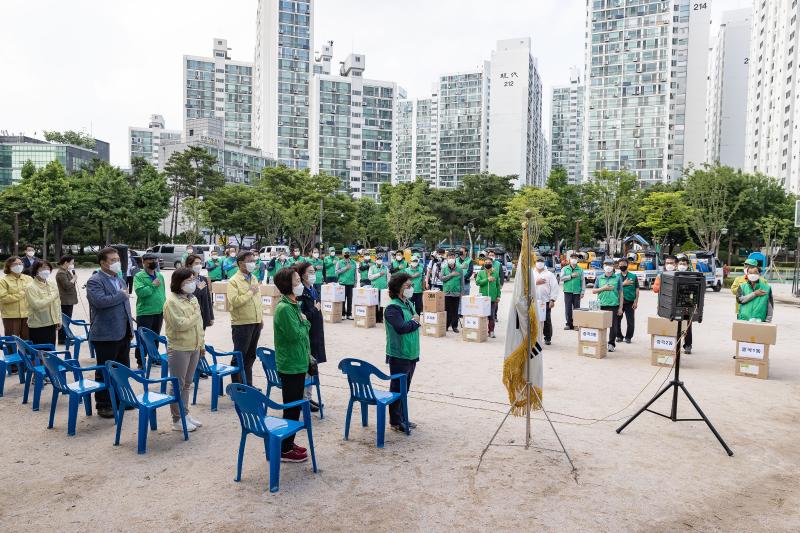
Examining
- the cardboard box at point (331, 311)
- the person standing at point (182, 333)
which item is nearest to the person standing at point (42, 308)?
the person standing at point (182, 333)

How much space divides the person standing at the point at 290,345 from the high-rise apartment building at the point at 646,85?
8386 centimetres

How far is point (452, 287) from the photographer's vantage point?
40.3 feet

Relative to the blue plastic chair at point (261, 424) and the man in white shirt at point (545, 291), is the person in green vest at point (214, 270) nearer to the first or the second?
the man in white shirt at point (545, 291)

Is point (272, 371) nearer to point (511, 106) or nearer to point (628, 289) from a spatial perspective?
point (628, 289)

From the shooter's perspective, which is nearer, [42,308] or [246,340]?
[246,340]

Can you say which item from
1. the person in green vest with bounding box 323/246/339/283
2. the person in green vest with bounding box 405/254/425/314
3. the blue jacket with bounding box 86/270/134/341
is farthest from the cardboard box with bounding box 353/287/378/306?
the blue jacket with bounding box 86/270/134/341

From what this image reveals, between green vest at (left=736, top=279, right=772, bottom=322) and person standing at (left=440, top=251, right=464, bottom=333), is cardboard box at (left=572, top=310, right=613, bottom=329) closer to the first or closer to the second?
green vest at (left=736, top=279, right=772, bottom=322)

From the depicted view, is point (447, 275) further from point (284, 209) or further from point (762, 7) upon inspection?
point (762, 7)

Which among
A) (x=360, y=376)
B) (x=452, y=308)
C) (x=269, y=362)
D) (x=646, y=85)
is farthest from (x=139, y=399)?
(x=646, y=85)

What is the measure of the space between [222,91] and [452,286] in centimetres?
11329

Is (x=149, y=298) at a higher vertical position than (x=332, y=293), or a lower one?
higher

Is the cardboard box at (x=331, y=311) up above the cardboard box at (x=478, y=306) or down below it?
below

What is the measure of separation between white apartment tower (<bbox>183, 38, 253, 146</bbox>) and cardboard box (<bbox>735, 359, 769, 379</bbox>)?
110 metres

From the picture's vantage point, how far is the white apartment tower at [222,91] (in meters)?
111
